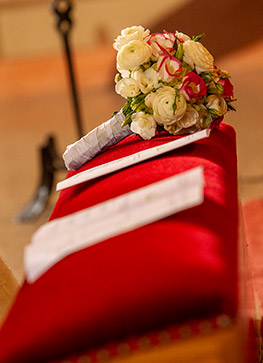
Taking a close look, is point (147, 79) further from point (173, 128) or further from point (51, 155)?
point (51, 155)

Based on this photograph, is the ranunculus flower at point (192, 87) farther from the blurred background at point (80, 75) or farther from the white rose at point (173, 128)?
the blurred background at point (80, 75)

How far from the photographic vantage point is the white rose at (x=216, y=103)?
53.2 inches

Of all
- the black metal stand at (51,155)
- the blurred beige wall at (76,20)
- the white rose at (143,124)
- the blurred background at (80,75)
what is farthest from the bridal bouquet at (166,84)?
the blurred beige wall at (76,20)

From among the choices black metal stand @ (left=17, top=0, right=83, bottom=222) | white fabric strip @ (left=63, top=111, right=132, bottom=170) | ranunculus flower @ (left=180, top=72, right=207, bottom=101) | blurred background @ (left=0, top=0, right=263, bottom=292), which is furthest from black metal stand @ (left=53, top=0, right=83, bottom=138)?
ranunculus flower @ (left=180, top=72, right=207, bottom=101)

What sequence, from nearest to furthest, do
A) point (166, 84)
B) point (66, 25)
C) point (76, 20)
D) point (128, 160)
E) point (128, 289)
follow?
point (128, 289) < point (128, 160) < point (166, 84) < point (66, 25) < point (76, 20)

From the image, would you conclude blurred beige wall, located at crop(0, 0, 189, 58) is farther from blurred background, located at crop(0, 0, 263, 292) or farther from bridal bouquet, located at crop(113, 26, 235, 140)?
bridal bouquet, located at crop(113, 26, 235, 140)

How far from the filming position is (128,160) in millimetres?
1219

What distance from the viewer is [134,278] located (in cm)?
79

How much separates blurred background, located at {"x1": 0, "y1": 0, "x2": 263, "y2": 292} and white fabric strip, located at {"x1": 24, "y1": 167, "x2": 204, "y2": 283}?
0.77 meters

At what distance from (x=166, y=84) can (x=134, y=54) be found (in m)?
0.09

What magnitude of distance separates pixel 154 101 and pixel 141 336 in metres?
0.65

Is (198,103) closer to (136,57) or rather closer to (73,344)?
(136,57)

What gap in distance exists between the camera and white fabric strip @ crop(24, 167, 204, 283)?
875 millimetres

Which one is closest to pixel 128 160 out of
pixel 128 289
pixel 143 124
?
pixel 143 124
